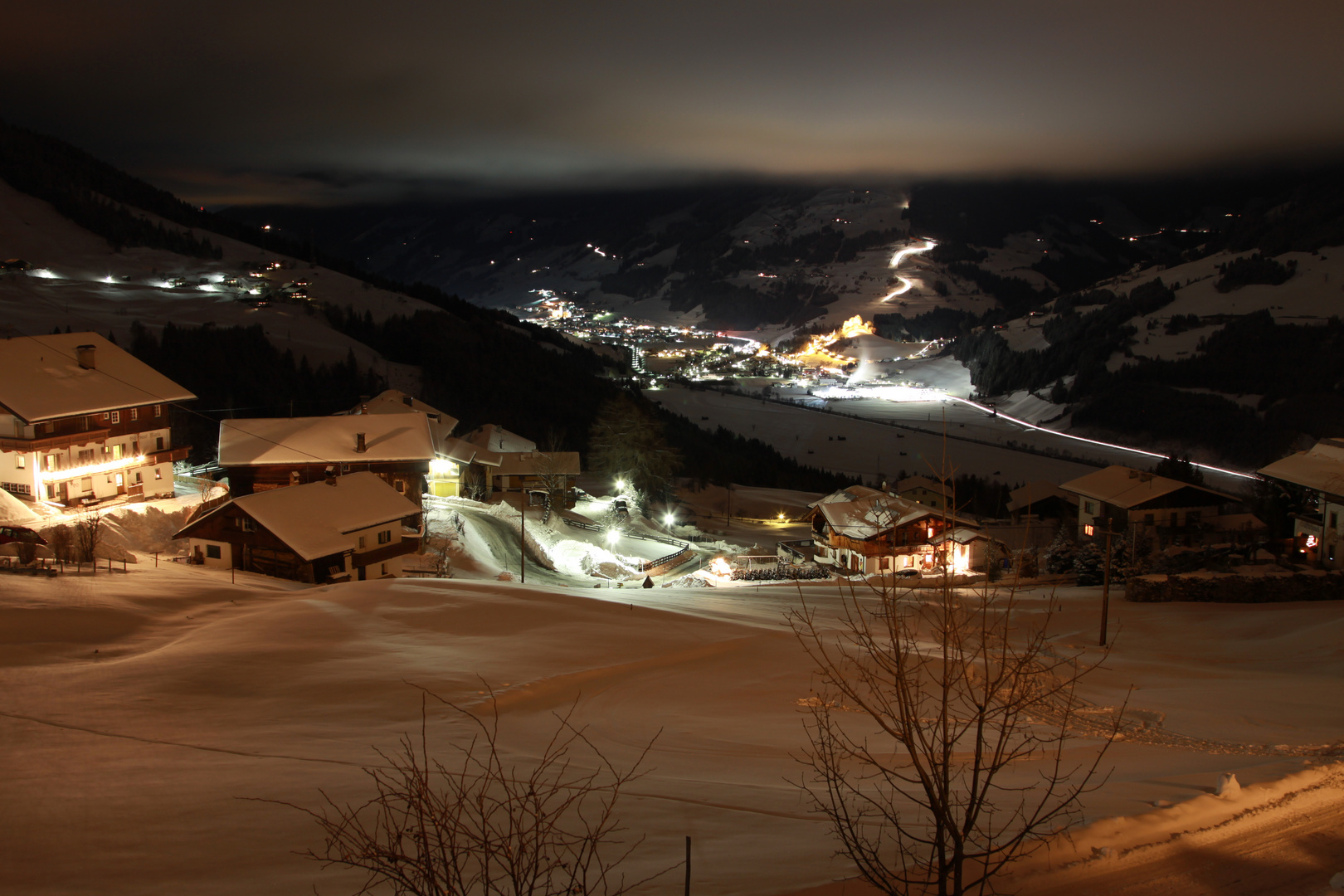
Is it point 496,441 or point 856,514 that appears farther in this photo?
point 496,441

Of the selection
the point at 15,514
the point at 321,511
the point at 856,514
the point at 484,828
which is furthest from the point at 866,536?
the point at 484,828

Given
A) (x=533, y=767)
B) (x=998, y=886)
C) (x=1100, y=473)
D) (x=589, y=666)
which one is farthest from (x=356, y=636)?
(x=1100, y=473)

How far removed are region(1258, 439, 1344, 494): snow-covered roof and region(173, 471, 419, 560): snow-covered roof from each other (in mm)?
34030

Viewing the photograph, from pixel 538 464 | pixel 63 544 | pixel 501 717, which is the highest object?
pixel 538 464

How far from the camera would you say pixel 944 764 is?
14.4 feet

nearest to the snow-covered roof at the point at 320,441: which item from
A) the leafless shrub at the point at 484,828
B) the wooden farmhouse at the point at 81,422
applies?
the wooden farmhouse at the point at 81,422

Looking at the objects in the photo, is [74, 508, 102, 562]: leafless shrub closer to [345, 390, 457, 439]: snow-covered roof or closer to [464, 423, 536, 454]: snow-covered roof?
[345, 390, 457, 439]: snow-covered roof

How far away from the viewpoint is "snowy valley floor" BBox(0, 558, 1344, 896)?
6363 millimetres

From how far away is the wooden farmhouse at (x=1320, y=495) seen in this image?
30.4 metres

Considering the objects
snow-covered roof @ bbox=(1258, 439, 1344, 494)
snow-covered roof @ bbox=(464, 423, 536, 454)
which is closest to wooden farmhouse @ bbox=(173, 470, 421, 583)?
snow-covered roof @ bbox=(464, 423, 536, 454)

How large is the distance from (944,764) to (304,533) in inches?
958

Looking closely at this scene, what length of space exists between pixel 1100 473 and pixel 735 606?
26711 mm

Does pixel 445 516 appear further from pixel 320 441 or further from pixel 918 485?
pixel 918 485

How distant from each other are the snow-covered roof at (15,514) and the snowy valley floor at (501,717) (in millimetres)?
5950
